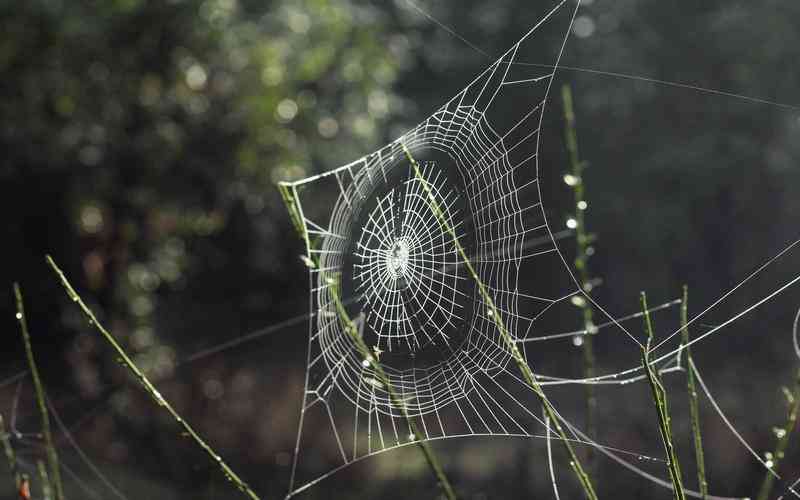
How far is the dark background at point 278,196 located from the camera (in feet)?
24.3

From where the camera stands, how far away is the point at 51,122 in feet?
24.4

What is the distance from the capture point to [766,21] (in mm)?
9508

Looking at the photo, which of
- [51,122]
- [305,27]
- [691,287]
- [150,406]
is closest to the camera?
[51,122]

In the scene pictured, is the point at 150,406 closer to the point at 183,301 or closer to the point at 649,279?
the point at 183,301

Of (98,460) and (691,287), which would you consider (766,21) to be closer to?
(691,287)

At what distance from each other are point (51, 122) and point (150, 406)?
307 centimetres

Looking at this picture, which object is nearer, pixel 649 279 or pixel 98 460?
pixel 98 460

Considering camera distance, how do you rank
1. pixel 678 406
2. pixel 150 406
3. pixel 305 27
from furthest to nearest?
pixel 678 406 → pixel 150 406 → pixel 305 27

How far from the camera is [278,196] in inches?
378

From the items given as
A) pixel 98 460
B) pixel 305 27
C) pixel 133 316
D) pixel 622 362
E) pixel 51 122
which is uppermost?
pixel 305 27

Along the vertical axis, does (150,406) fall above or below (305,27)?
below

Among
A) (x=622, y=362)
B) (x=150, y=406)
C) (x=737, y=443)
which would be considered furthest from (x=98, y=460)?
(x=622, y=362)

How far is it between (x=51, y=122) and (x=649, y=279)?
27.1 ft

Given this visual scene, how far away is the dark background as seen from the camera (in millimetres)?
7410
